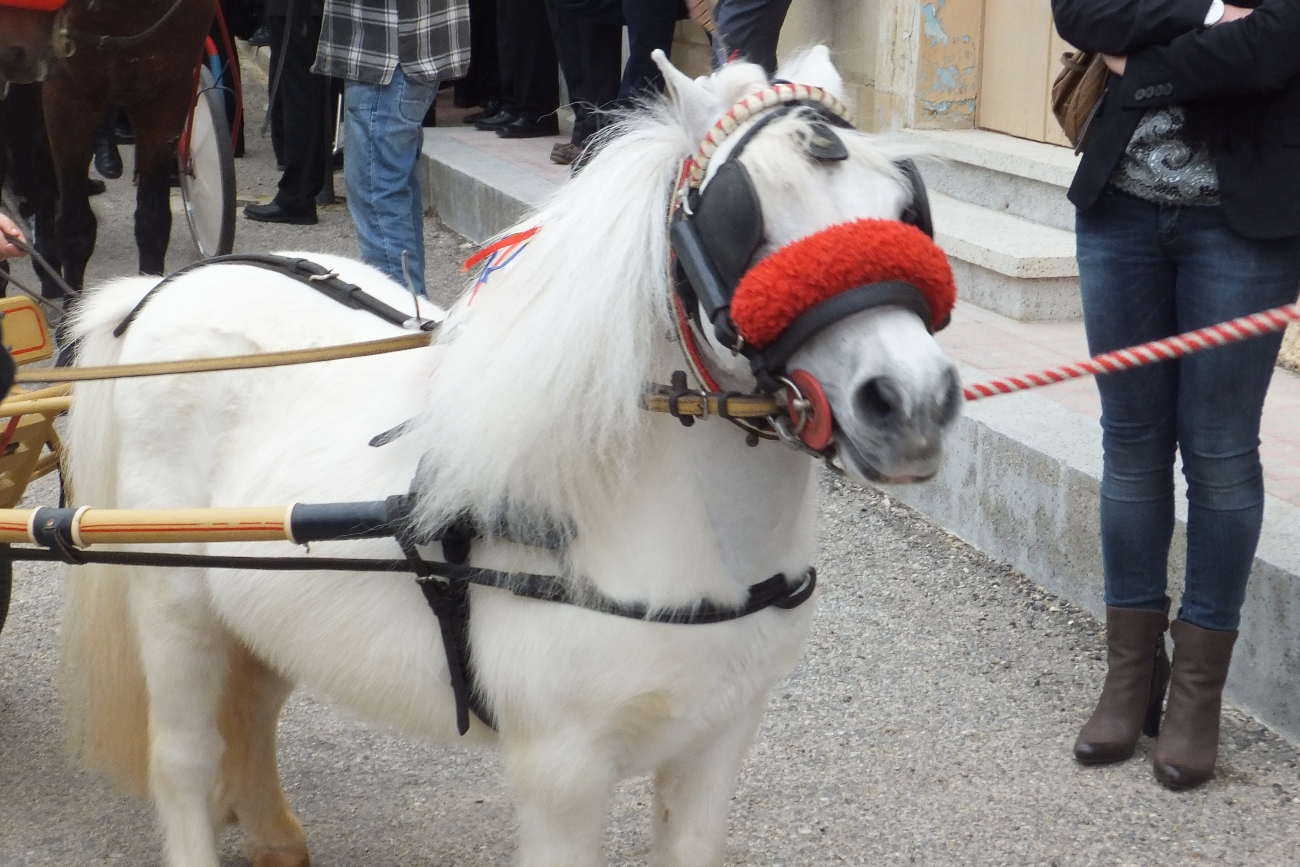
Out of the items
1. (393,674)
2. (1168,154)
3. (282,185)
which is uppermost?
(1168,154)

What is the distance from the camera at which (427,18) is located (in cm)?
489

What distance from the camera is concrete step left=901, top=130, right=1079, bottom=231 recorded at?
527 centimetres

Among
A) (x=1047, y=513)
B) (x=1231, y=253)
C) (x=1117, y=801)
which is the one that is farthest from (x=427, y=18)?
(x=1117, y=801)

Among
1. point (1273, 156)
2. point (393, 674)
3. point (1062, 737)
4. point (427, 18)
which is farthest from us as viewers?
point (427, 18)

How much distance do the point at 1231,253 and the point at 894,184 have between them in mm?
1253

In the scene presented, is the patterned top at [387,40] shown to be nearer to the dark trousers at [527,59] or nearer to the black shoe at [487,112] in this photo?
the dark trousers at [527,59]

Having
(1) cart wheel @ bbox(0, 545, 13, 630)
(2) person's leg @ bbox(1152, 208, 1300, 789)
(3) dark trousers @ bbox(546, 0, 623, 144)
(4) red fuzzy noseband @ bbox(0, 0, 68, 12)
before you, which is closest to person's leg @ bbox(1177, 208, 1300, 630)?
(2) person's leg @ bbox(1152, 208, 1300, 789)

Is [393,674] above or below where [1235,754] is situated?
above

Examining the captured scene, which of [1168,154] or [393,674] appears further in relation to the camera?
[1168,154]

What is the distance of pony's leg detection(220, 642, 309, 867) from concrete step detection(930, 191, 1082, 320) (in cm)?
322

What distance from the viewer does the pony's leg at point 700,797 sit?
2012 millimetres

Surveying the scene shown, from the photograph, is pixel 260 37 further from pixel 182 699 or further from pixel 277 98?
pixel 182 699

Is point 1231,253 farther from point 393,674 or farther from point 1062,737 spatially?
point 393,674

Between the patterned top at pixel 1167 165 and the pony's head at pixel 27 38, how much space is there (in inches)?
135
